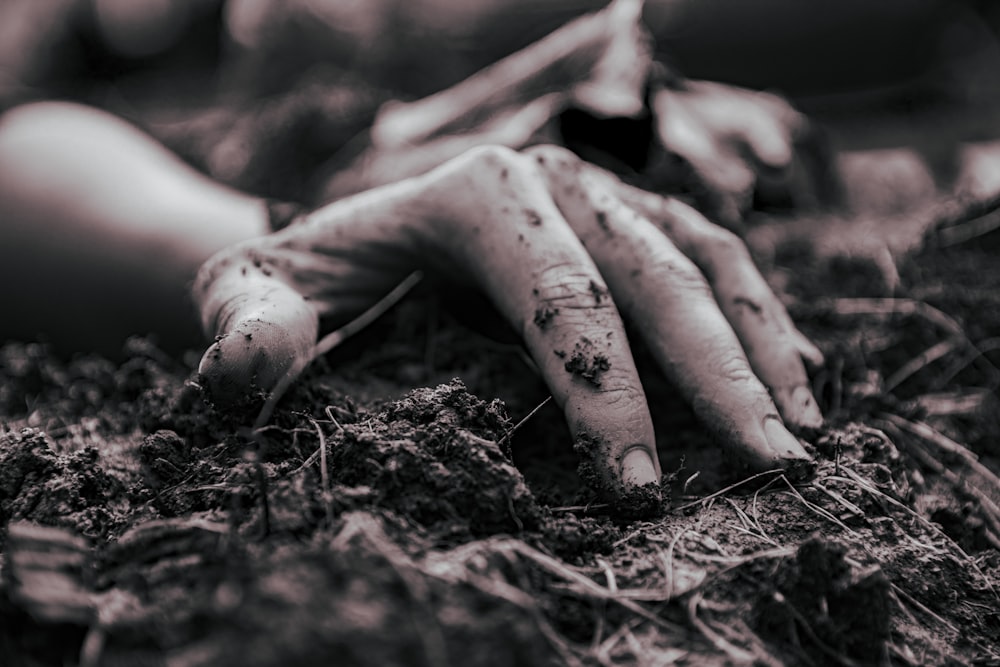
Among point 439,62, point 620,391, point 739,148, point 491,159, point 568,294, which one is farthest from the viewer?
point 439,62

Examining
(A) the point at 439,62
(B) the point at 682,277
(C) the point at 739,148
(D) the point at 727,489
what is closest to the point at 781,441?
(D) the point at 727,489

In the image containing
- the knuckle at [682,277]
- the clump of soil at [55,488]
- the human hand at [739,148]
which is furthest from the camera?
the human hand at [739,148]

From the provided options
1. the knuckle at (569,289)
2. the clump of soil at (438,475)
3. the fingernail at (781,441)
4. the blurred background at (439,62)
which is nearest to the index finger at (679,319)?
the fingernail at (781,441)

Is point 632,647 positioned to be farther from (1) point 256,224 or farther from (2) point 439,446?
(1) point 256,224

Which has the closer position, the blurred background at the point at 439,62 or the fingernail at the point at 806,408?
the fingernail at the point at 806,408

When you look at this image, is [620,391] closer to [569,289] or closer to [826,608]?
[569,289]

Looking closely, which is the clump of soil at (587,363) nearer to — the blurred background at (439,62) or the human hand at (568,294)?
the human hand at (568,294)
